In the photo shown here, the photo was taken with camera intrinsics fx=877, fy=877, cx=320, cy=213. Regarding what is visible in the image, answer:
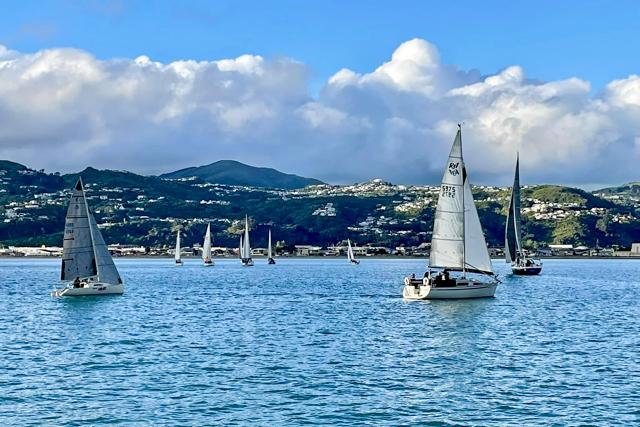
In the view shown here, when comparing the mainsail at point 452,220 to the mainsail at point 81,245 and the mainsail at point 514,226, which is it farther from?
the mainsail at point 514,226

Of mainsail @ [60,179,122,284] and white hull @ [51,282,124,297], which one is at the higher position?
mainsail @ [60,179,122,284]

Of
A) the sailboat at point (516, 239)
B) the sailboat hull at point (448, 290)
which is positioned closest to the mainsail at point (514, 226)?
the sailboat at point (516, 239)

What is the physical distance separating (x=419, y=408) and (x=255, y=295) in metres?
74.8

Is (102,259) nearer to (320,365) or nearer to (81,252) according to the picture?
(81,252)

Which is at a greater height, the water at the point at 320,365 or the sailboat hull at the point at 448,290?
the sailboat hull at the point at 448,290

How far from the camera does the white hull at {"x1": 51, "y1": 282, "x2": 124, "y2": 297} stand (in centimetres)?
9575

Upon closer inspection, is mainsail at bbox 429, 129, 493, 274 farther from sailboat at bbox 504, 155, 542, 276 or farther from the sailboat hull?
sailboat at bbox 504, 155, 542, 276

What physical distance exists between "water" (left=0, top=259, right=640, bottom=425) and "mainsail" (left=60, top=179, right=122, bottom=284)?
8.53 meters

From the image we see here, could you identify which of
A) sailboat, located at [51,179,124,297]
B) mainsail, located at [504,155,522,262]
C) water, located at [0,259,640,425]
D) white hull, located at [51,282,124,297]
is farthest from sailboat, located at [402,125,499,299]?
mainsail, located at [504,155,522,262]

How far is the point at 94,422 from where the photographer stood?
109 ft

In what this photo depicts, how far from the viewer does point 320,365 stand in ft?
154

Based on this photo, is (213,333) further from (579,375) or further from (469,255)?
(469,255)

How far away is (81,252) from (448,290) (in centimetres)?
3974

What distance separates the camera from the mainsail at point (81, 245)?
313 feet
